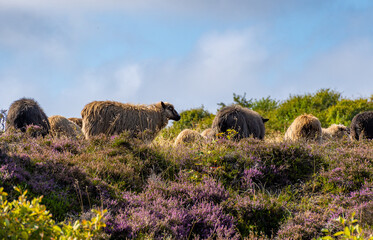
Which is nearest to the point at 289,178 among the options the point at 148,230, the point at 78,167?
the point at 148,230

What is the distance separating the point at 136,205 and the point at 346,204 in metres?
3.41

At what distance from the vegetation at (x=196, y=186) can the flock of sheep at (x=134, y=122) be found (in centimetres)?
209

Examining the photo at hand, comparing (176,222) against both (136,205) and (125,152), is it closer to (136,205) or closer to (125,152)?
(136,205)

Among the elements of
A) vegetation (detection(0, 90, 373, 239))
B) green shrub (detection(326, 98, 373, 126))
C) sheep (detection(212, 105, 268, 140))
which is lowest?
vegetation (detection(0, 90, 373, 239))

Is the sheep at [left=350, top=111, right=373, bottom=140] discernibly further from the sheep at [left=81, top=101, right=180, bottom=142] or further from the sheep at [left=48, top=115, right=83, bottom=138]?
the sheep at [left=48, top=115, right=83, bottom=138]

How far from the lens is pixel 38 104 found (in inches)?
447

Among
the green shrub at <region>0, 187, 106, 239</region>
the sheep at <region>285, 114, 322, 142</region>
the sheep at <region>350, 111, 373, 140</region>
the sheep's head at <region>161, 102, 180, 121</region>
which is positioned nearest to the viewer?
the green shrub at <region>0, 187, 106, 239</region>

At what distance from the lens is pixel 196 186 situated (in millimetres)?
6703

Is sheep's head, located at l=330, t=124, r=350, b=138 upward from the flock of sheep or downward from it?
upward

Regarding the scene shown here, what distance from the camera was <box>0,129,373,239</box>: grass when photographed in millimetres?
5758

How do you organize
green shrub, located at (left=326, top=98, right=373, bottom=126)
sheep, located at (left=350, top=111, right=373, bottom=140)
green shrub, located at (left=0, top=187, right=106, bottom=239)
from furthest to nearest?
green shrub, located at (left=326, top=98, right=373, bottom=126) < sheep, located at (left=350, top=111, right=373, bottom=140) < green shrub, located at (left=0, top=187, right=106, bottom=239)

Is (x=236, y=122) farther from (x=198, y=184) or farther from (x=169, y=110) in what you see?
(x=198, y=184)

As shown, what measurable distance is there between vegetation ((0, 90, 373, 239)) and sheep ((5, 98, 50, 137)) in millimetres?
2082

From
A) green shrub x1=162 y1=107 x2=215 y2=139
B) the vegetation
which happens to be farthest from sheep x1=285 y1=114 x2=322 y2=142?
green shrub x1=162 y1=107 x2=215 y2=139
